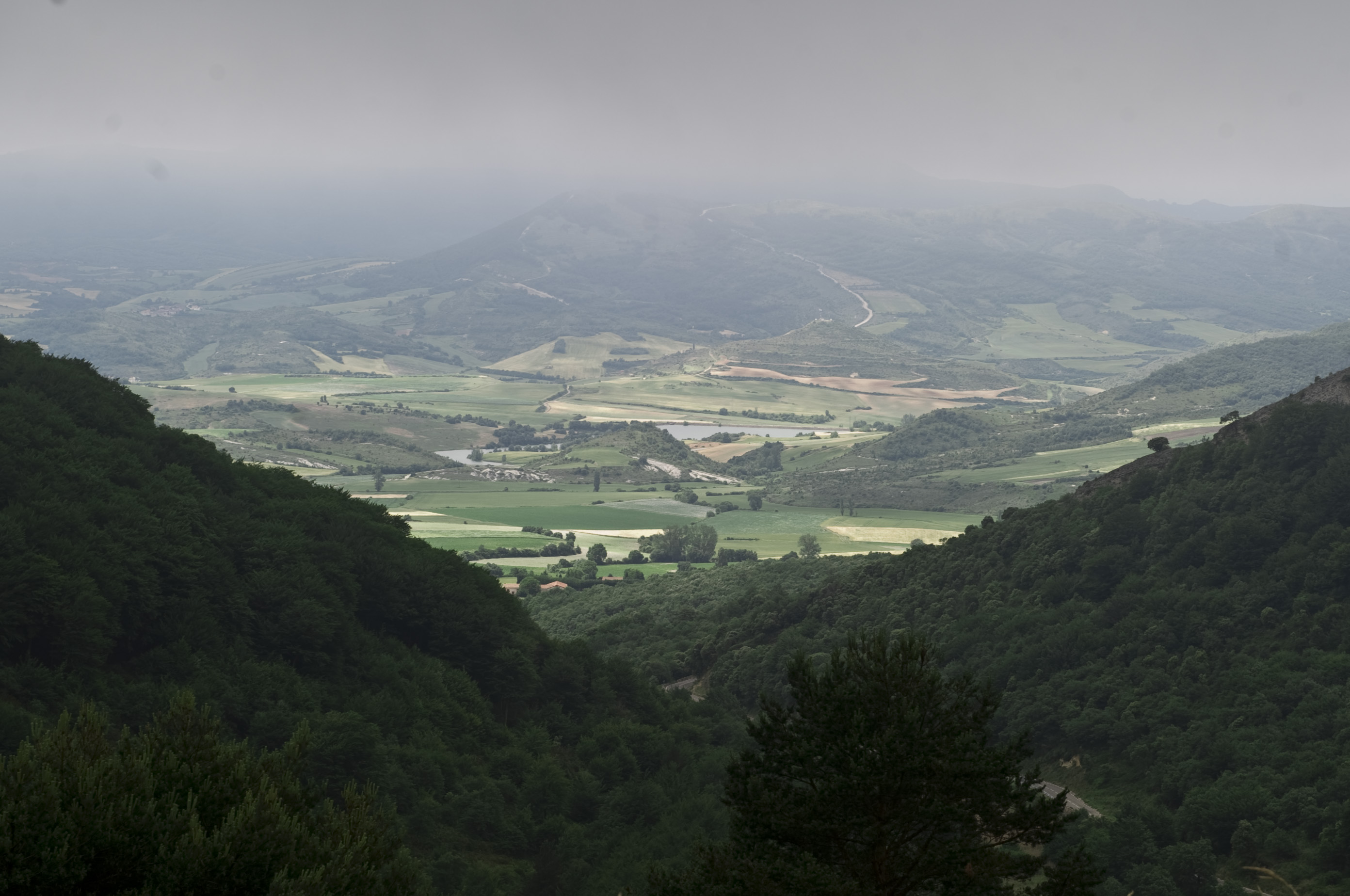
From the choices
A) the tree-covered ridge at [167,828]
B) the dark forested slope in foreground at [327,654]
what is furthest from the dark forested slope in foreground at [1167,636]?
the tree-covered ridge at [167,828]

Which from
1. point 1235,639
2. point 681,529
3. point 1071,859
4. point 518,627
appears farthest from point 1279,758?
point 681,529

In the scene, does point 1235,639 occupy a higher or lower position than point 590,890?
higher

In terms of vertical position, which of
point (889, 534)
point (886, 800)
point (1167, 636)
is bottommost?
point (889, 534)

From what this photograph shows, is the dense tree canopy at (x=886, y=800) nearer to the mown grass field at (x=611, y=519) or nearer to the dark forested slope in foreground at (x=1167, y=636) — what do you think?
the dark forested slope in foreground at (x=1167, y=636)

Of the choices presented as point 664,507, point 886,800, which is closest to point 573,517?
point 664,507

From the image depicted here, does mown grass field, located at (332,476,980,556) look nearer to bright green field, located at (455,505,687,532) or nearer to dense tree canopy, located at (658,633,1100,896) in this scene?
bright green field, located at (455,505,687,532)

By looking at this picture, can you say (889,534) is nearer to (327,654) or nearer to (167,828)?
(327,654)

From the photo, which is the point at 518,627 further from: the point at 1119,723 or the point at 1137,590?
the point at 1137,590

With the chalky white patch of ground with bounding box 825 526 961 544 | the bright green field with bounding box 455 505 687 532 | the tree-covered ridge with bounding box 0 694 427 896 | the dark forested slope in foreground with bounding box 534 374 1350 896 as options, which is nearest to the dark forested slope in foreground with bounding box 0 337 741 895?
the tree-covered ridge with bounding box 0 694 427 896
